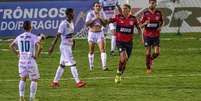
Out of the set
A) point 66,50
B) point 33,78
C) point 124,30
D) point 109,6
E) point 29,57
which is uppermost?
point 109,6

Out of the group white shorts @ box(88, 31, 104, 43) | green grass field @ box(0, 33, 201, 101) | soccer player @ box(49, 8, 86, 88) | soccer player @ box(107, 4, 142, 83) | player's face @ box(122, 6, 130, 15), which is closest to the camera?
green grass field @ box(0, 33, 201, 101)

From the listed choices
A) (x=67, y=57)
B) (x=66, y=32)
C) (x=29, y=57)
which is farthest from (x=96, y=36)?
(x=29, y=57)

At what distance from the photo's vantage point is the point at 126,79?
2377 cm

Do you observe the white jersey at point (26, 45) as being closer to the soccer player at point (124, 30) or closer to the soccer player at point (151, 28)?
the soccer player at point (124, 30)

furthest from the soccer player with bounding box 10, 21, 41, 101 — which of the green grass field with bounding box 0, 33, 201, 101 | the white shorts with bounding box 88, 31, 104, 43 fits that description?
the white shorts with bounding box 88, 31, 104, 43

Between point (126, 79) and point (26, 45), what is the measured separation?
6060mm

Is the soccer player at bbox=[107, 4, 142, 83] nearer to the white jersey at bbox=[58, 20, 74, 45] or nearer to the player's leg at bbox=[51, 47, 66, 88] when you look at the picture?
the white jersey at bbox=[58, 20, 74, 45]

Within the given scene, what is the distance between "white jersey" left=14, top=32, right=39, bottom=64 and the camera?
60.2ft

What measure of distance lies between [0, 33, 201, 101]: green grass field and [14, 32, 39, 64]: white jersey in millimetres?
1329

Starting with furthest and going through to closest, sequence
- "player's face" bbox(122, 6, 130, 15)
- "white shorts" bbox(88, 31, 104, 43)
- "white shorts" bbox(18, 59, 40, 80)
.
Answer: "white shorts" bbox(88, 31, 104, 43)
"player's face" bbox(122, 6, 130, 15)
"white shorts" bbox(18, 59, 40, 80)

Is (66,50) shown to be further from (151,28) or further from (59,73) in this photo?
(151,28)

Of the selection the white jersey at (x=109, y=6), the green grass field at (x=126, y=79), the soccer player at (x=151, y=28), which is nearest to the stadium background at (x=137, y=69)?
the green grass field at (x=126, y=79)

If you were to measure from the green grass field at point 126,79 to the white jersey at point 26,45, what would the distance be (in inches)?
52.3

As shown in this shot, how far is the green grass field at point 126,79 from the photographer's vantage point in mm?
19656
